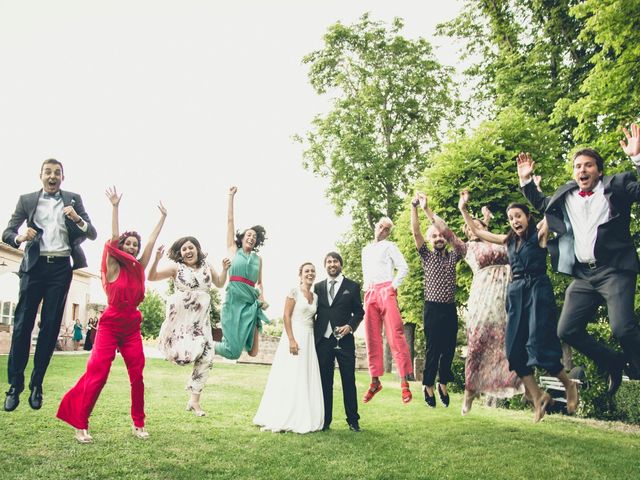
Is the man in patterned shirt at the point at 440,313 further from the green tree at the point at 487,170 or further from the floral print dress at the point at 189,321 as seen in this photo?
the green tree at the point at 487,170

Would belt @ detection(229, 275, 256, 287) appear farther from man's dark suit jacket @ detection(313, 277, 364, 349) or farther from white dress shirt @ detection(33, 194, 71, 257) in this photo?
white dress shirt @ detection(33, 194, 71, 257)

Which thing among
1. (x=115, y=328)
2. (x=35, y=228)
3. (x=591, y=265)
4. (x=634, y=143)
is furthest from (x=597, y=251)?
(x=35, y=228)

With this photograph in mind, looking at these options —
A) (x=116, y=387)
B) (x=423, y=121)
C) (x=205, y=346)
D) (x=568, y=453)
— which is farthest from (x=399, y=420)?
(x=423, y=121)

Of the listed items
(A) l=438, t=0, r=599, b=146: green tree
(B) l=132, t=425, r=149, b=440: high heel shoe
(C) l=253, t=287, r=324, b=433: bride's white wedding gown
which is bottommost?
(B) l=132, t=425, r=149, b=440: high heel shoe

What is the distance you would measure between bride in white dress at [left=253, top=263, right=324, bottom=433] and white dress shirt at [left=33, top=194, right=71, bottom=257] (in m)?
3.79

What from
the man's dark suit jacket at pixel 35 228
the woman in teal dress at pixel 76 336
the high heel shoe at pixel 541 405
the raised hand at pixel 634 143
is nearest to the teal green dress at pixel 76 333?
the woman in teal dress at pixel 76 336

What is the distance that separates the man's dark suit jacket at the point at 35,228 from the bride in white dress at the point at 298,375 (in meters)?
3.59

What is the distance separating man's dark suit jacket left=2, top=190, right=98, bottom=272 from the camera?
636 centimetres

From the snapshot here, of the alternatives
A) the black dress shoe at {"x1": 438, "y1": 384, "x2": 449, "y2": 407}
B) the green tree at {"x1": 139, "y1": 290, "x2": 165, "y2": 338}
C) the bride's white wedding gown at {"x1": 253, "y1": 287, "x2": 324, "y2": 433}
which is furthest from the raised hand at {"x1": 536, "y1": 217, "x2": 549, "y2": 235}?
the green tree at {"x1": 139, "y1": 290, "x2": 165, "y2": 338}

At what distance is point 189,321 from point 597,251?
510 cm

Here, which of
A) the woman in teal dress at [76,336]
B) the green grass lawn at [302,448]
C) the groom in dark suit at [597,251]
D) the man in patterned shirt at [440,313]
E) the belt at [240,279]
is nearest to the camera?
the groom in dark suit at [597,251]

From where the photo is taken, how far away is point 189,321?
7.83m

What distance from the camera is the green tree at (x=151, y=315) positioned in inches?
2152

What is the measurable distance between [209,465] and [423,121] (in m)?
21.4
